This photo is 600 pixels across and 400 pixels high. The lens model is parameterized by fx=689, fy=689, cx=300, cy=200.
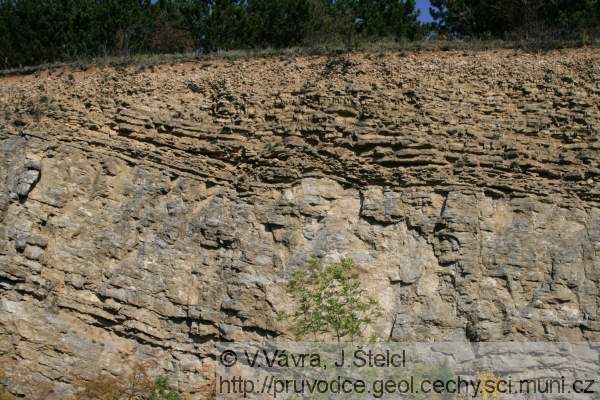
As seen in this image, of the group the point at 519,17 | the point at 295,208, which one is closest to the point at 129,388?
the point at 295,208

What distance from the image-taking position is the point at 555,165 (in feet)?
33.2

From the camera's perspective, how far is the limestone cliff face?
9.66 meters

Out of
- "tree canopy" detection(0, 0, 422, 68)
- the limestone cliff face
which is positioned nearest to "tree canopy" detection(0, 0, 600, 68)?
"tree canopy" detection(0, 0, 422, 68)

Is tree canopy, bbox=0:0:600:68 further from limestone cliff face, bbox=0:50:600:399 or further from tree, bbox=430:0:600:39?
limestone cliff face, bbox=0:50:600:399

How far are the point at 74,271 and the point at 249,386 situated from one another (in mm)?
3239

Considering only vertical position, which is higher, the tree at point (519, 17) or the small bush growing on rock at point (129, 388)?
the tree at point (519, 17)

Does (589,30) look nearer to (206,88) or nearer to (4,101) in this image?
(206,88)

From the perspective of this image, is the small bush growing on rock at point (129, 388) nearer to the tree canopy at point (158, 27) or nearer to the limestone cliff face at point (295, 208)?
the limestone cliff face at point (295, 208)

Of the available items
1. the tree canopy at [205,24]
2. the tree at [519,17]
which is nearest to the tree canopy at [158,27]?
the tree canopy at [205,24]

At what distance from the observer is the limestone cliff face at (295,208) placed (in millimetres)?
9664

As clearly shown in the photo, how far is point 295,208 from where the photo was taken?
34.3ft

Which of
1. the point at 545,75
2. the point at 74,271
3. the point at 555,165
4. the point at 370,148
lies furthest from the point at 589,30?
the point at 74,271

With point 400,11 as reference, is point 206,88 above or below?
below

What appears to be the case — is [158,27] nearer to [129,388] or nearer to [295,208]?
[295,208]
